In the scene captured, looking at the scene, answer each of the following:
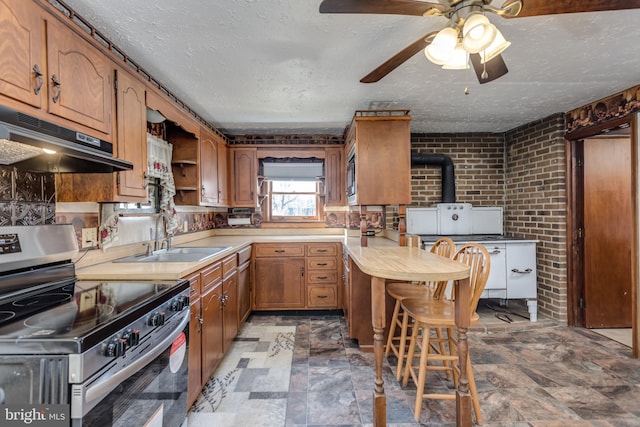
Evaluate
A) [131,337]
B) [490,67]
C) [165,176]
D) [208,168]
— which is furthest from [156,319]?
[208,168]

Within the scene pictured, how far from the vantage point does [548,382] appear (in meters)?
2.12

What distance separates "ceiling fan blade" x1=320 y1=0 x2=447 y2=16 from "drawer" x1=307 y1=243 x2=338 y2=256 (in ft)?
8.29

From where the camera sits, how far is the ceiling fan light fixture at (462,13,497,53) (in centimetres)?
116

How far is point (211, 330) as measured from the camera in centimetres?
206

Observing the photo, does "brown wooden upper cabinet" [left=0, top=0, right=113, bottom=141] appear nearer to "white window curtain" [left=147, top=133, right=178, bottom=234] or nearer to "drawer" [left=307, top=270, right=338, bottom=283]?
"white window curtain" [left=147, top=133, right=178, bottom=234]

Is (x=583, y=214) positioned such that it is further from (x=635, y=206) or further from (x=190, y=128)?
(x=190, y=128)

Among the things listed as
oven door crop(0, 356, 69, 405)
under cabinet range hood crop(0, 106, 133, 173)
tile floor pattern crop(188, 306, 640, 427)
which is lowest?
tile floor pattern crop(188, 306, 640, 427)

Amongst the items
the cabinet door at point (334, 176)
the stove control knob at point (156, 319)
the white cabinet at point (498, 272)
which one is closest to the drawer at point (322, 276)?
the cabinet door at point (334, 176)

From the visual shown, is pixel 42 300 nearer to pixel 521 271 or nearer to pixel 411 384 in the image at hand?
pixel 411 384

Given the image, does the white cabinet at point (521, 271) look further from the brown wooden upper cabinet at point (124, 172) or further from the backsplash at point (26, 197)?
the backsplash at point (26, 197)

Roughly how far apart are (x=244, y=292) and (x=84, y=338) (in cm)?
222

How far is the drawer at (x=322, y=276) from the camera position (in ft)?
11.2

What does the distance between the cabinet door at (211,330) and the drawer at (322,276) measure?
4.32 feet

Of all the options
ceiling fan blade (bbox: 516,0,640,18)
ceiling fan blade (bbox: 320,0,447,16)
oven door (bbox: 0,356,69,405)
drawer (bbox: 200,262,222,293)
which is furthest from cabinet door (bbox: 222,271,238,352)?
ceiling fan blade (bbox: 516,0,640,18)
